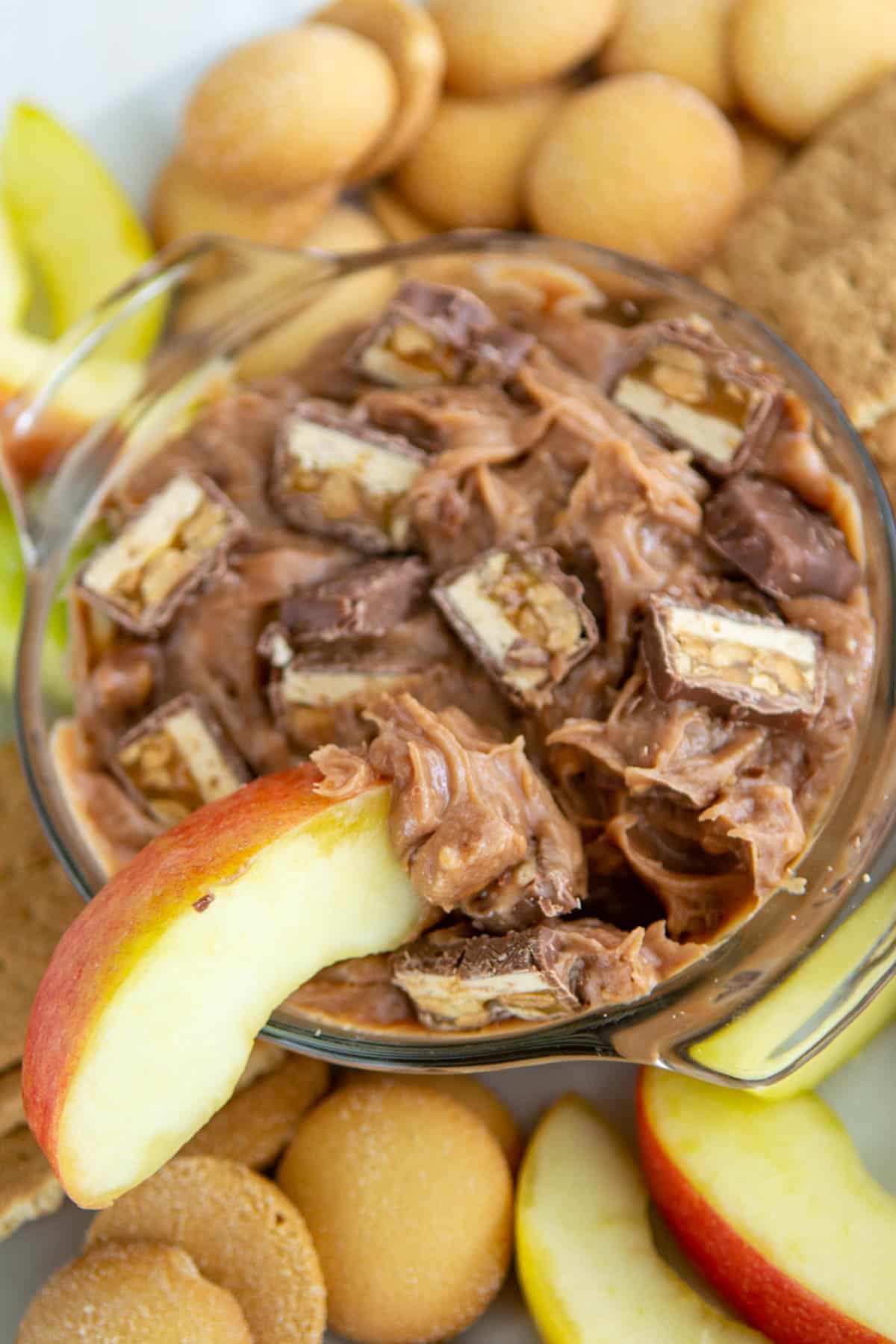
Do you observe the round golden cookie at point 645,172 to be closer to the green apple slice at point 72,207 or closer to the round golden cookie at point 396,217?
the round golden cookie at point 396,217

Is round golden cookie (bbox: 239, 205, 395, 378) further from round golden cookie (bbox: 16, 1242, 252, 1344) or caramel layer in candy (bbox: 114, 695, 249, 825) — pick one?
round golden cookie (bbox: 16, 1242, 252, 1344)

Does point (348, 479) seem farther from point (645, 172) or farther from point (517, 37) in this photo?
point (517, 37)

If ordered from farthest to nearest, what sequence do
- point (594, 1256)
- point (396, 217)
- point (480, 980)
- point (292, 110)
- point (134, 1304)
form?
point (396, 217)
point (292, 110)
point (594, 1256)
point (134, 1304)
point (480, 980)

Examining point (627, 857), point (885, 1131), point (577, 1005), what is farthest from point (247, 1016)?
point (885, 1131)

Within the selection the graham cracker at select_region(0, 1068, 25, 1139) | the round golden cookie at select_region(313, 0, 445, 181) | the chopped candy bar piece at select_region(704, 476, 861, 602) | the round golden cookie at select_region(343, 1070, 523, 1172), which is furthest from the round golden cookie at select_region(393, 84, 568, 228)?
the graham cracker at select_region(0, 1068, 25, 1139)

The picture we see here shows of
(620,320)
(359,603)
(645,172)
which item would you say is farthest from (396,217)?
(359,603)

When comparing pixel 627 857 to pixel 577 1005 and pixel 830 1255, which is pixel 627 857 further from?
pixel 830 1255

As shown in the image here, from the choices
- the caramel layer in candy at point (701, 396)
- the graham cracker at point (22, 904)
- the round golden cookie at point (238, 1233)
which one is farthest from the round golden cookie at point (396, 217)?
the round golden cookie at point (238, 1233)
